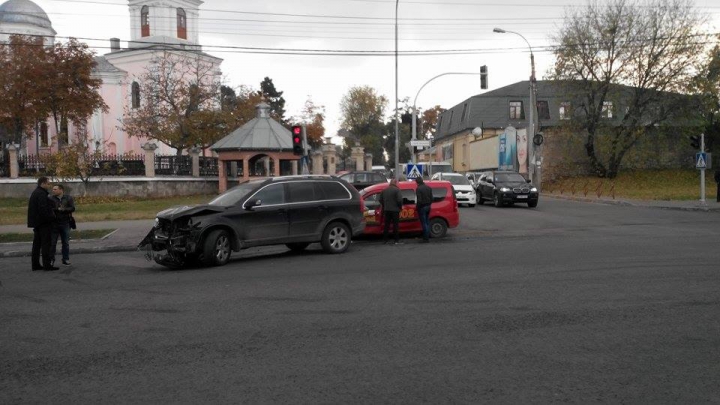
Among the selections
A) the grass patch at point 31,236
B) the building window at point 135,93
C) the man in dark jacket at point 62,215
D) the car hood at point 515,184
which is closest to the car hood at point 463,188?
the car hood at point 515,184

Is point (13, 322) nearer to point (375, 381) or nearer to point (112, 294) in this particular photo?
point (112, 294)

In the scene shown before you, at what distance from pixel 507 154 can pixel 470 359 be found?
41763mm

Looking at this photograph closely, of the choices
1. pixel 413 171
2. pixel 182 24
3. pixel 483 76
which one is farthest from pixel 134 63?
pixel 413 171

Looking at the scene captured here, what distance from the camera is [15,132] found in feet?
140

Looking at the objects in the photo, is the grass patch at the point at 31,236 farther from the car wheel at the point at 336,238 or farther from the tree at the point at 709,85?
the tree at the point at 709,85

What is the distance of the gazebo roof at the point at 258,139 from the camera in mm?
35562

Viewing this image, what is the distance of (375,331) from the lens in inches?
279

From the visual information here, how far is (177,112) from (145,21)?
49.8ft

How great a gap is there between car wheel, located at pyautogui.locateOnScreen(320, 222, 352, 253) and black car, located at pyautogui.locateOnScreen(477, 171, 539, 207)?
616 inches

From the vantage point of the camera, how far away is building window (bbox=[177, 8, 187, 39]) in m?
58.8

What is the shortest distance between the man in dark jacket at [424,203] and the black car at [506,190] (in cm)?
1315

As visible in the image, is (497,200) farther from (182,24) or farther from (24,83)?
(182,24)

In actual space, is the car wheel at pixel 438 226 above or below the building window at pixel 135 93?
below

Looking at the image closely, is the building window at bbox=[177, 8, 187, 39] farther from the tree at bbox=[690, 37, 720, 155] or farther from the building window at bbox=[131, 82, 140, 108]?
the tree at bbox=[690, 37, 720, 155]
